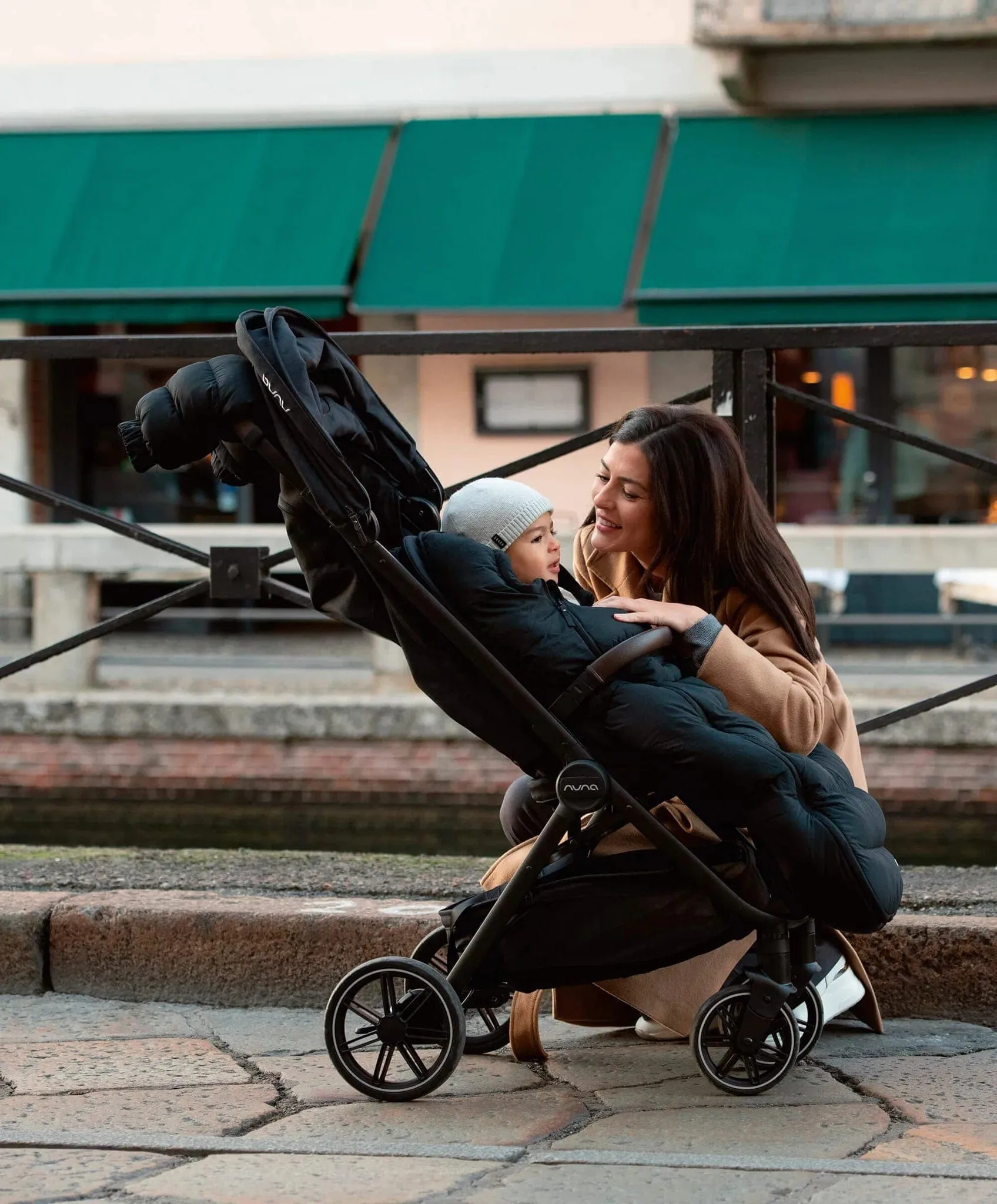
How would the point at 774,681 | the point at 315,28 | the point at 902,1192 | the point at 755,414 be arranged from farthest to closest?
the point at 315,28, the point at 755,414, the point at 774,681, the point at 902,1192

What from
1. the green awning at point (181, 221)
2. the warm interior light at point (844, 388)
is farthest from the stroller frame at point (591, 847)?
the warm interior light at point (844, 388)

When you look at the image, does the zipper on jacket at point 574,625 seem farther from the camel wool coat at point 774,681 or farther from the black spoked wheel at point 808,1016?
the black spoked wheel at point 808,1016

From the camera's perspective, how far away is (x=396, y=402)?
1300cm

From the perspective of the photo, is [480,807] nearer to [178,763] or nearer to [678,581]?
[178,763]

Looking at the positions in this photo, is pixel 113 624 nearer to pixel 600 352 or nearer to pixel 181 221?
pixel 600 352

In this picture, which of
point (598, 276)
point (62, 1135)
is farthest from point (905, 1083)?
point (598, 276)

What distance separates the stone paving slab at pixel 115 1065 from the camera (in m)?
3.09

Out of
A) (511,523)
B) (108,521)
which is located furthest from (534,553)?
(108,521)

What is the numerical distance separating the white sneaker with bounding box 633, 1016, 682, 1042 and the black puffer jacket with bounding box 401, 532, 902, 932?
20.6 inches

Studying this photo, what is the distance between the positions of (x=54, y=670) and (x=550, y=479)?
4.31m

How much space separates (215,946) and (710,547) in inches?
53.7

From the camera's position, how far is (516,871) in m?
2.90

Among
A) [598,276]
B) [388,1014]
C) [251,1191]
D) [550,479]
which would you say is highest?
[598,276]

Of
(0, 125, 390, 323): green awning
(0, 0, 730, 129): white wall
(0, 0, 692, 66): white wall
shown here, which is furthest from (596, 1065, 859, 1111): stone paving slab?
(0, 0, 692, 66): white wall
